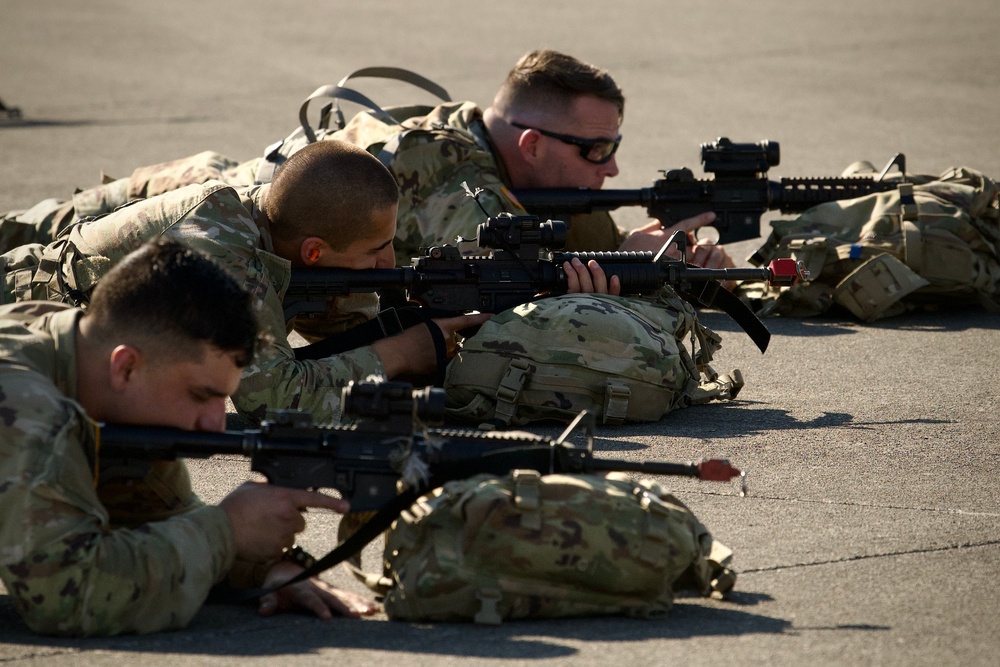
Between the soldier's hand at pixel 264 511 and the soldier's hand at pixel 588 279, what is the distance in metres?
2.52

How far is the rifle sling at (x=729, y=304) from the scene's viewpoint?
21.3 ft

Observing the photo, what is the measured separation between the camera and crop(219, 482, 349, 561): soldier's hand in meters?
3.91

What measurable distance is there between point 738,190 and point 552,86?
1.24m

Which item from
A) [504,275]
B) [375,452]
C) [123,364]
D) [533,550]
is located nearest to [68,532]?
[123,364]

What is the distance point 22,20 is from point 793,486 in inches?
900

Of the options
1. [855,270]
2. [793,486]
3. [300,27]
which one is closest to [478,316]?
[793,486]

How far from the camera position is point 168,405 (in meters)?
3.86

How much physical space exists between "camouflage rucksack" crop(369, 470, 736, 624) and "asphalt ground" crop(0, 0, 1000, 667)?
A: 0.23ft

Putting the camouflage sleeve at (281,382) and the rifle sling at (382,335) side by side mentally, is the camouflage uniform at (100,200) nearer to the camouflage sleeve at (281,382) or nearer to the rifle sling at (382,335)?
the rifle sling at (382,335)

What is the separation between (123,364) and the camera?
12.4ft

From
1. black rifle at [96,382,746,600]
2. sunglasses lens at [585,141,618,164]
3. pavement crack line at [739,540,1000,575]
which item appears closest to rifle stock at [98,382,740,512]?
black rifle at [96,382,746,600]

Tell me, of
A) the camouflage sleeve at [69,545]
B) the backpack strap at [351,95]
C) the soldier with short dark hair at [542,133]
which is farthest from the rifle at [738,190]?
the camouflage sleeve at [69,545]

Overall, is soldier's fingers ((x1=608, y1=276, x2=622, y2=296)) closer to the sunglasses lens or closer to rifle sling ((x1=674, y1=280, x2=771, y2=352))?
rifle sling ((x1=674, y1=280, x2=771, y2=352))

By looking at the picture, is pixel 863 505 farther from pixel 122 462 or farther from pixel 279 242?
pixel 122 462
